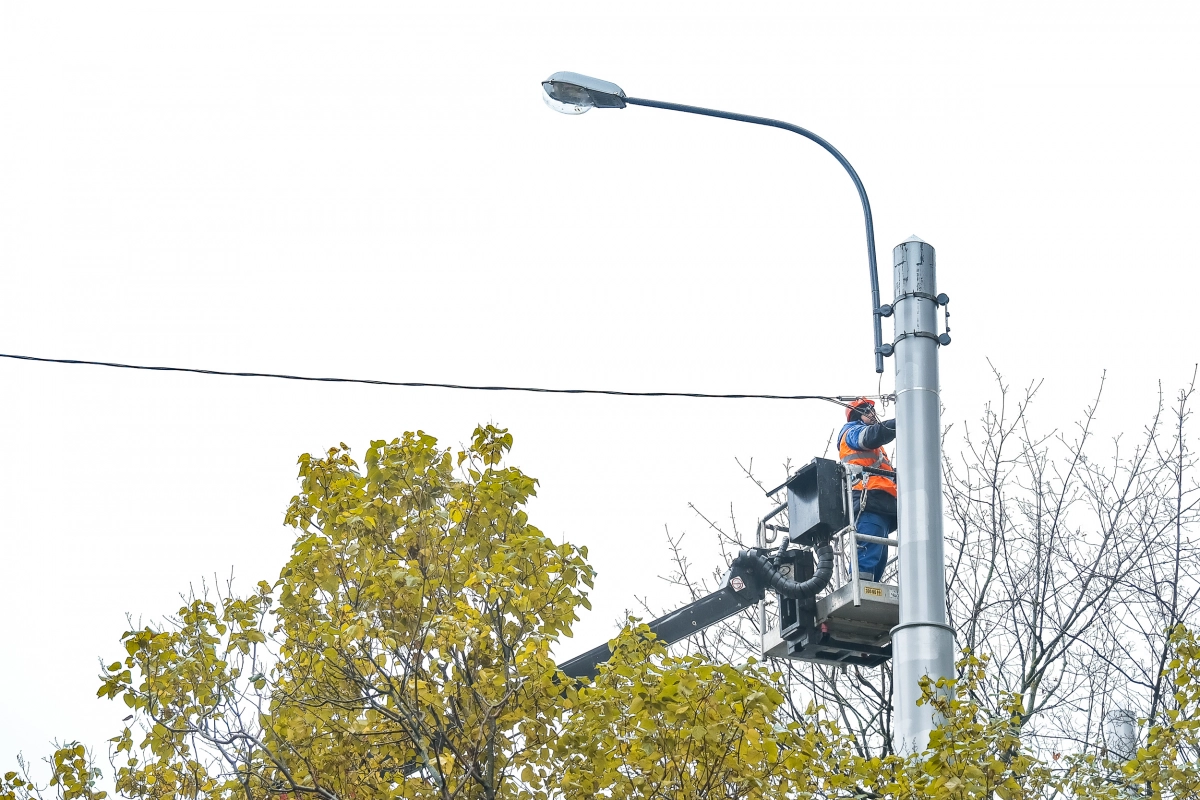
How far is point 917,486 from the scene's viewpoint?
659 centimetres

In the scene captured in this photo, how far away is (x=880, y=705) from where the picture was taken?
14609 millimetres

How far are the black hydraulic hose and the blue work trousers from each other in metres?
0.27

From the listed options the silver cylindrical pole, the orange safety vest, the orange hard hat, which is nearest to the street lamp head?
the silver cylindrical pole

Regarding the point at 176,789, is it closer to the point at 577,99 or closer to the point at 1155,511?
the point at 577,99

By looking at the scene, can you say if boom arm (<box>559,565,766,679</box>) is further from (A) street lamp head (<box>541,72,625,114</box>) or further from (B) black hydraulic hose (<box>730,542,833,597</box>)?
(A) street lamp head (<box>541,72,625,114</box>)

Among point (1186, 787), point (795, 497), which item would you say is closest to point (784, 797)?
point (1186, 787)

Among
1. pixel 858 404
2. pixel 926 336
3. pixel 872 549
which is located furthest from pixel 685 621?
pixel 926 336

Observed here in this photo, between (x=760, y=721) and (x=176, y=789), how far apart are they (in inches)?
115

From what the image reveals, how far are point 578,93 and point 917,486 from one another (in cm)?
324

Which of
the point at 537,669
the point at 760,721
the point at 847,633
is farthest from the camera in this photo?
the point at 847,633

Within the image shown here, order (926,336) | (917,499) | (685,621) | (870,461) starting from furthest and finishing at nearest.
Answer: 1. (685,621)
2. (870,461)
3. (926,336)
4. (917,499)

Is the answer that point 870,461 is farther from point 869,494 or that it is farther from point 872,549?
point 872,549

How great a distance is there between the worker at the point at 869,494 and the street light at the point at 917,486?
267 centimetres

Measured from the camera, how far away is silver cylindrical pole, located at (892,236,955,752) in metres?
6.24
